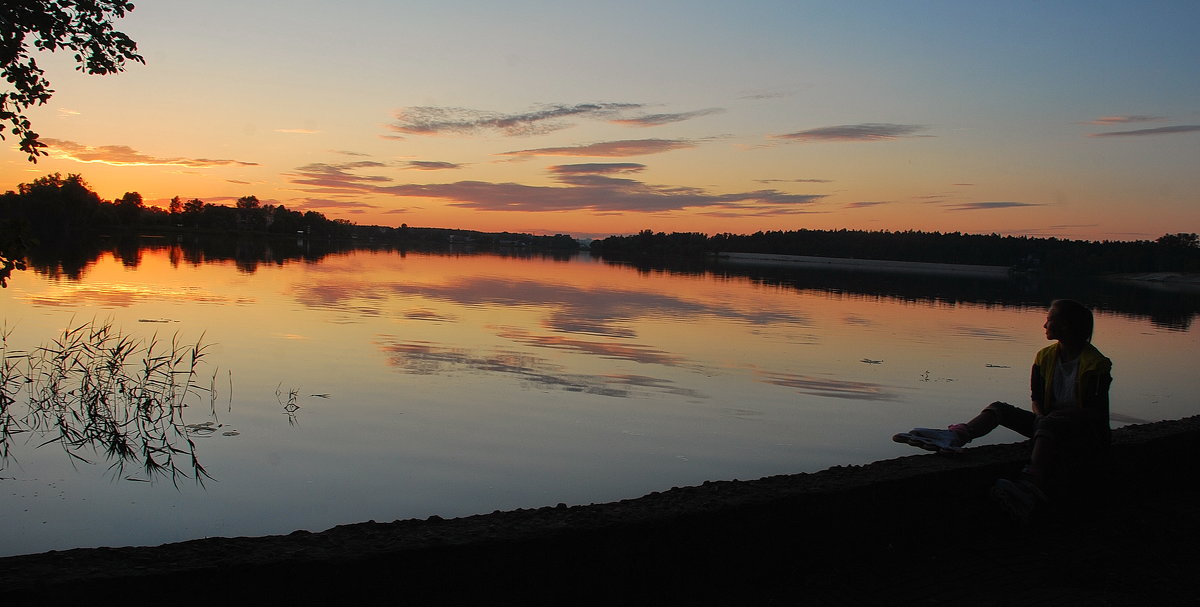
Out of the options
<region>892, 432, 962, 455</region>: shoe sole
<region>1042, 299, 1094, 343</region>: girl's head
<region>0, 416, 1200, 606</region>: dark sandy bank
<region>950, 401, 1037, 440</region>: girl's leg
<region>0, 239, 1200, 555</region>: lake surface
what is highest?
<region>1042, 299, 1094, 343</region>: girl's head

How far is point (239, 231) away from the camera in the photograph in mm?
136500

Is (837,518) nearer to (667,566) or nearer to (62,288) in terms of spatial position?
(667,566)

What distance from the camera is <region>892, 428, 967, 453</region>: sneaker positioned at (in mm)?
5270

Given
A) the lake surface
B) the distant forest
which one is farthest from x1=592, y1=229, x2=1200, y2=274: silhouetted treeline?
the lake surface

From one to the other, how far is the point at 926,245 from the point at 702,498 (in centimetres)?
14254

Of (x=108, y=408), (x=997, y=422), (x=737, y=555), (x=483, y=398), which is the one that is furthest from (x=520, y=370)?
(x=737, y=555)

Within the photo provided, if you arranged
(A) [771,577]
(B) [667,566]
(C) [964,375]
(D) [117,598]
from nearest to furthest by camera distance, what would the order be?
(D) [117,598], (B) [667,566], (A) [771,577], (C) [964,375]

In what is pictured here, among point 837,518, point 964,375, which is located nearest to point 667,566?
point 837,518

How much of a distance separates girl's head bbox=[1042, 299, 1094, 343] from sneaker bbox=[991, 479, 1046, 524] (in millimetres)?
933

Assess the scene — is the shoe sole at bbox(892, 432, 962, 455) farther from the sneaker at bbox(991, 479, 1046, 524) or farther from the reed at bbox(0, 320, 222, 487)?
the reed at bbox(0, 320, 222, 487)

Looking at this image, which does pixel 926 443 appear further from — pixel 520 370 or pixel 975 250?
pixel 975 250

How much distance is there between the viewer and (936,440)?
17.5ft

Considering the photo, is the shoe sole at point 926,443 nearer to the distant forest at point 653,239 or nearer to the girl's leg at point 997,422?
the girl's leg at point 997,422

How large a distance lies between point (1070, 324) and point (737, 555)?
263cm
